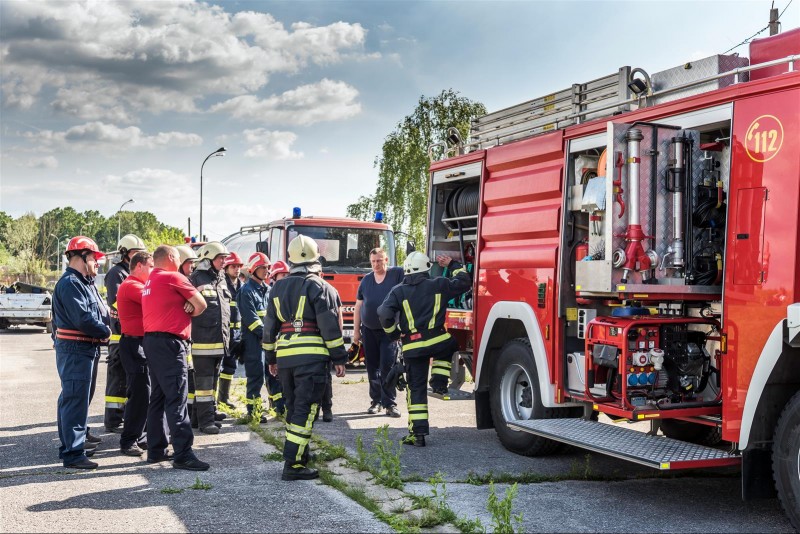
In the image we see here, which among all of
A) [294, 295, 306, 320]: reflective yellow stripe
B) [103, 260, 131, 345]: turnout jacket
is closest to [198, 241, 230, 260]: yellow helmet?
[103, 260, 131, 345]: turnout jacket

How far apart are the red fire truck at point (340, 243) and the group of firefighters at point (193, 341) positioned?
5.10 meters

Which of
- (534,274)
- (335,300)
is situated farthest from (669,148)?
(335,300)

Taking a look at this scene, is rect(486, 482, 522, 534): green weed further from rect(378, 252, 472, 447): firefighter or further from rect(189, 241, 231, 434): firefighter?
rect(189, 241, 231, 434): firefighter

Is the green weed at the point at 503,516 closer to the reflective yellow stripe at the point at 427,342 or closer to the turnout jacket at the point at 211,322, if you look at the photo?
the reflective yellow stripe at the point at 427,342

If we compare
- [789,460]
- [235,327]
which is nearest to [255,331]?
[235,327]

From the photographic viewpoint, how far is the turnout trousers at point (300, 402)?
606 centimetres

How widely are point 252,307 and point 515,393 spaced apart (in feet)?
10.2

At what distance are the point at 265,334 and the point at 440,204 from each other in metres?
2.91

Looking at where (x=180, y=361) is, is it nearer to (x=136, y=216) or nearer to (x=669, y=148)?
(x=669, y=148)

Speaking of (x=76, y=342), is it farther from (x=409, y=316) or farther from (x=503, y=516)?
(x=503, y=516)

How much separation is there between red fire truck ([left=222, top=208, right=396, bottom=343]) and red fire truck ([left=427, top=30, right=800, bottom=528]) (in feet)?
20.4

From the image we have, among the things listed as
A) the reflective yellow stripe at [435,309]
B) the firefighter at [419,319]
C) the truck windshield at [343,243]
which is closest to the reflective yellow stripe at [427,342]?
the firefighter at [419,319]

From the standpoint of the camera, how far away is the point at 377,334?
8.93 metres

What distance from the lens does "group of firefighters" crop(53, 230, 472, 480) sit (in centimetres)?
631
